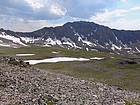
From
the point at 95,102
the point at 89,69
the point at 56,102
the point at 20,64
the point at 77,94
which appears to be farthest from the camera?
the point at 89,69

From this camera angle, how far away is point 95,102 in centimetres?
3312

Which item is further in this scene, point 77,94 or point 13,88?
point 77,94

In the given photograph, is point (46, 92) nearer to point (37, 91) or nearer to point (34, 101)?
point (37, 91)

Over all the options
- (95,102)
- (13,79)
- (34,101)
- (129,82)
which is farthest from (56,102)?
(129,82)

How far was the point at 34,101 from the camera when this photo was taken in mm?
28594

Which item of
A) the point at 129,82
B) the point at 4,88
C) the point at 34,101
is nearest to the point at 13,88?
the point at 4,88

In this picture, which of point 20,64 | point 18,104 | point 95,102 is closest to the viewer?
point 18,104

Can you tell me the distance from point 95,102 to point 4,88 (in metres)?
9.97

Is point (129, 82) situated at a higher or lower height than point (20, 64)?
lower

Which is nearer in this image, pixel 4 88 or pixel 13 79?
pixel 4 88

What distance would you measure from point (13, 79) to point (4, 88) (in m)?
4.33

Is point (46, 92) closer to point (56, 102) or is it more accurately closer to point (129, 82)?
point (56, 102)

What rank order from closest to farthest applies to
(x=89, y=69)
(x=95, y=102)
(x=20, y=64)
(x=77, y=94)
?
1. (x=95, y=102)
2. (x=77, y=94)
3. (x=20, y=64)
4. (x=89, y=69)

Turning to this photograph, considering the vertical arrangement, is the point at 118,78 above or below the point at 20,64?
below
